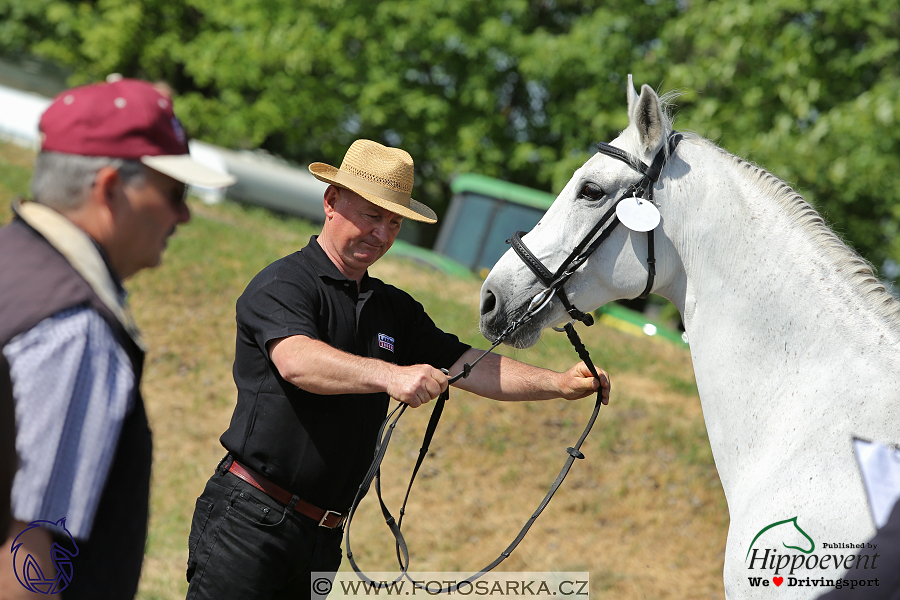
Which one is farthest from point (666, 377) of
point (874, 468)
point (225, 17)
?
point (225, 17)

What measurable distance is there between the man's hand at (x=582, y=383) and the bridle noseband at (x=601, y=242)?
0.90 ft

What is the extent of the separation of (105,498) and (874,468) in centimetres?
203

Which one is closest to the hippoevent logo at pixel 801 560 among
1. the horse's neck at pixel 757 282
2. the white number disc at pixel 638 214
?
the horse's neck at pixel 757 282

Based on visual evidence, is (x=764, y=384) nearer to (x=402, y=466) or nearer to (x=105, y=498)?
(x=105, y=498)

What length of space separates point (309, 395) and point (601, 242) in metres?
1.24

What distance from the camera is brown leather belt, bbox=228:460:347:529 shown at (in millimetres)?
2619

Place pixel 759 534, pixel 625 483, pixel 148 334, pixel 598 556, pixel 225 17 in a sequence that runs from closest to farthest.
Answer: pixel 759 534 < pixel 598 556 < pixel 625 483 < pixel 148 334 < pixel 225 17

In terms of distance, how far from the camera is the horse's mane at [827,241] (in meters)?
2.28

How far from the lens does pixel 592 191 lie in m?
2.72

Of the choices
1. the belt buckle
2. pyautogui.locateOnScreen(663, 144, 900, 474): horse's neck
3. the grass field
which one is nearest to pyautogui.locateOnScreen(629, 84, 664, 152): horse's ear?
pyautogui.locateOnScreen(663, 144, 900, 474): horse's neck

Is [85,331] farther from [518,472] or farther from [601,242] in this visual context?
[518,472]

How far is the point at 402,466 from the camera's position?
6809 mm

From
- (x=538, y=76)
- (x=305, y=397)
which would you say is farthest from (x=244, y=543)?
(x=538, y=76)

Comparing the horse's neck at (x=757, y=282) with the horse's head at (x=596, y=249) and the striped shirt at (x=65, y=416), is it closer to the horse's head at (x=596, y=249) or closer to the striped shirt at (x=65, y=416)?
the horse's head at (x=596, y=249)
